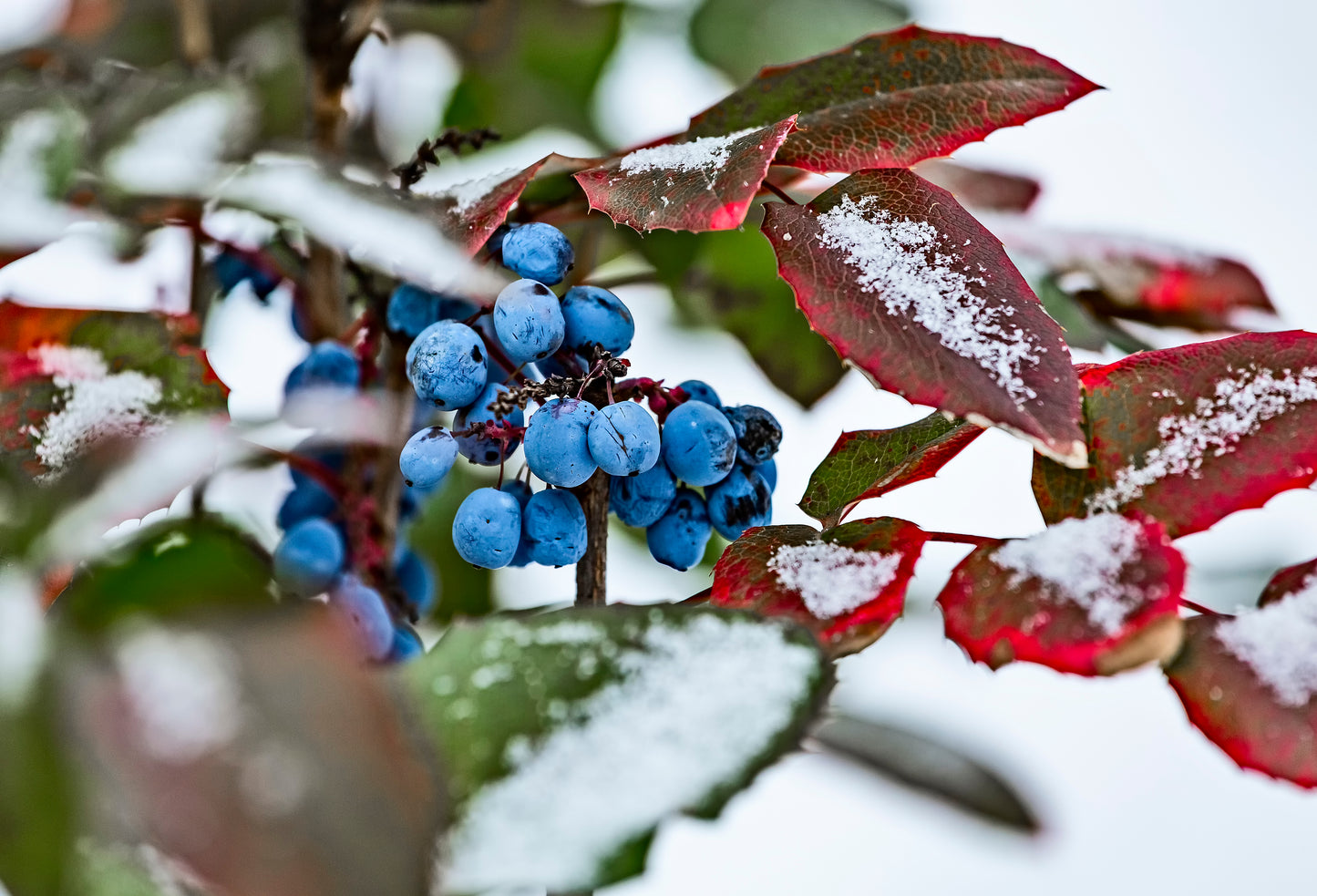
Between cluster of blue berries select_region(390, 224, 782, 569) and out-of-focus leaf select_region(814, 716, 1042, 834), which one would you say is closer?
cluster of blue berries select_region(390, 224, 782, 569)

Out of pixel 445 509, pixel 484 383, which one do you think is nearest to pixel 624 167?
pixel 484 383

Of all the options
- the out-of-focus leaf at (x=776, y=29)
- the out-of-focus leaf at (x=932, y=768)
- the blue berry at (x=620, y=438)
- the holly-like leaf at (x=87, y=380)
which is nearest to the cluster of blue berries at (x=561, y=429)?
the blue berry at (x=620, y=438)

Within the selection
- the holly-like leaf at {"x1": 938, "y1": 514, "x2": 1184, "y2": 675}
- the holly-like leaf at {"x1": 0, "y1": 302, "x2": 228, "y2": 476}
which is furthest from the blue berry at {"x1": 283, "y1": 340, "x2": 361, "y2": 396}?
the holly-like leaf at {"x1": 938, "y1": 514, "x2": 1184, "y2": 675}

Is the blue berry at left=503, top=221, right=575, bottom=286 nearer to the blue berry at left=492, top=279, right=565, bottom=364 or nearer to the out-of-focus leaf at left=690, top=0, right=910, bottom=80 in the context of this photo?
the blue berry at left=492, top=279, right=565, bottom=364

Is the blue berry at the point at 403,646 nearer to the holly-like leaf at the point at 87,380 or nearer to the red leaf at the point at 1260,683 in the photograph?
the holly-like leaf at the point at 87,380

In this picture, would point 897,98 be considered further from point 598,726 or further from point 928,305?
point 598,726

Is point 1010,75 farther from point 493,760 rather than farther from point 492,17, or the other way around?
point 492,17
